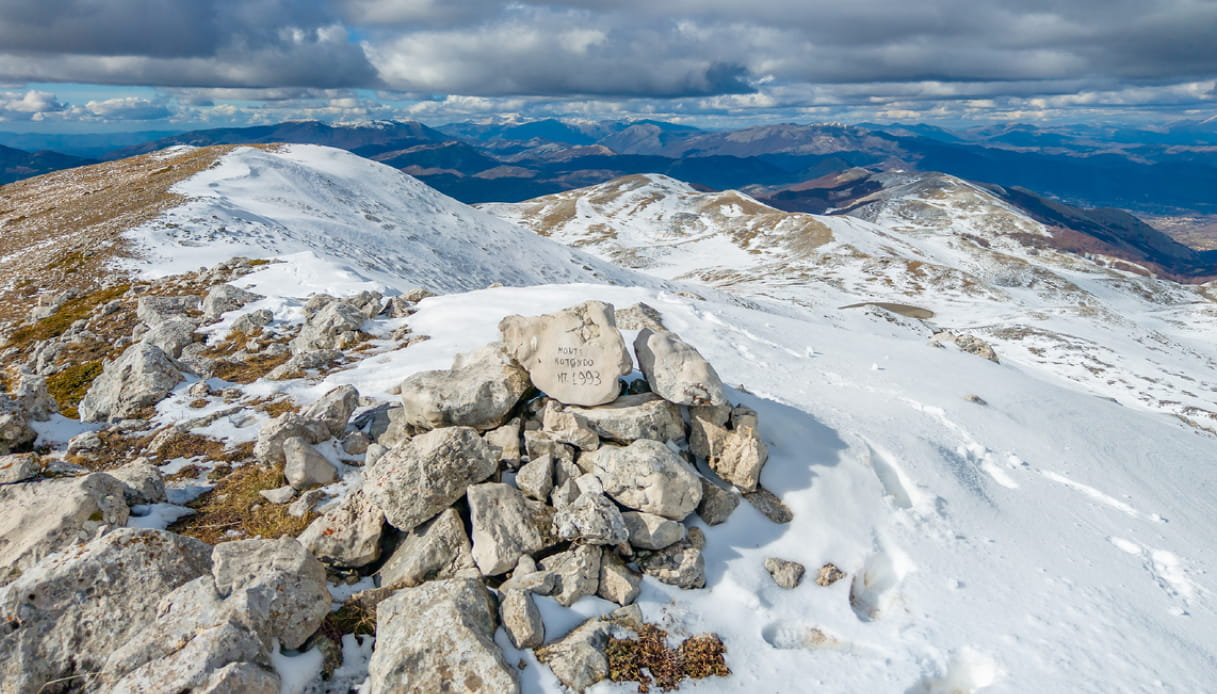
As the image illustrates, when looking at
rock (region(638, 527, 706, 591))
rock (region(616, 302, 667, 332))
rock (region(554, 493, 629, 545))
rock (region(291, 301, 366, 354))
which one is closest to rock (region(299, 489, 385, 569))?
rock (region(554, 493, 629, 545))

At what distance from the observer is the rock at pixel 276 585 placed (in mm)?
8688

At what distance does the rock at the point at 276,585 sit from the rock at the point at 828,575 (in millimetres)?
9630

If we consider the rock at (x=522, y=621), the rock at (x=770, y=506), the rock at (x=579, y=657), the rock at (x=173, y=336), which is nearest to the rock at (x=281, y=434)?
the rock at (x=522, y=621)

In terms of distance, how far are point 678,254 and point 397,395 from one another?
16600 cm

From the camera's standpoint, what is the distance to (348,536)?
11.1 m

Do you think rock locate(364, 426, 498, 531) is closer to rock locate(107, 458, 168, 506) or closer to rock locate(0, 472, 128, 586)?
rock locate(0, 472, 128, 586)

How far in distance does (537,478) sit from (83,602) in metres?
7.52

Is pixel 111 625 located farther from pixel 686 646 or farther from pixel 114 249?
pixel 114 249

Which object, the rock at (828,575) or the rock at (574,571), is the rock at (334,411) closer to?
the rock at (574,571)

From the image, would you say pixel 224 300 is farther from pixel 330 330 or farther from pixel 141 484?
pixel 141 484

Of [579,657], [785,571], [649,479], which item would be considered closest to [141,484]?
[579,657]

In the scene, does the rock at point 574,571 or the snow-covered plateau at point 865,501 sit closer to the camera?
the rock at point 574,571

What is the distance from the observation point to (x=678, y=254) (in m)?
178

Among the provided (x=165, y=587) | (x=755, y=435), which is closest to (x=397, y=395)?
(x=165, y=587)
